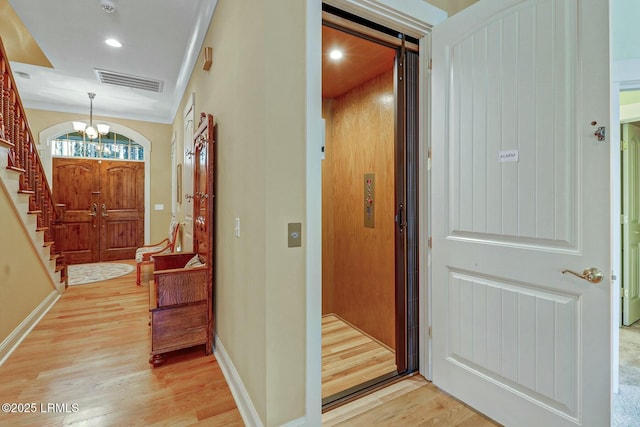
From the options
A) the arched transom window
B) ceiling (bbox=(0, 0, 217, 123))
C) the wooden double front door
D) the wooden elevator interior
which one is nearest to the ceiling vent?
ceiling (bbox=(0, 0, 217, 123))

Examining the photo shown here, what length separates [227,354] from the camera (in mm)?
2100

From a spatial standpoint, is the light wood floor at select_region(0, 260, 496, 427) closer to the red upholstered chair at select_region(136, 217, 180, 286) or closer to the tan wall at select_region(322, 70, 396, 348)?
the tan wall at select_region(322, 70, 396, 348)

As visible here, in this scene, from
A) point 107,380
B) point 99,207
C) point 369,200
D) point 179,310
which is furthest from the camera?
point 99,207

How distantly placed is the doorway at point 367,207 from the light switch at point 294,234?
88cm

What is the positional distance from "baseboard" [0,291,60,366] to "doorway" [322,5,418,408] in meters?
2.49

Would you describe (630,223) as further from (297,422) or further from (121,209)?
(121,209)

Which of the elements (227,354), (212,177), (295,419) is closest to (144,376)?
(227,354)

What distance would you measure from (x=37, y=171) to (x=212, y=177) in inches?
111

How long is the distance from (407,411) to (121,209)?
6.39 metres

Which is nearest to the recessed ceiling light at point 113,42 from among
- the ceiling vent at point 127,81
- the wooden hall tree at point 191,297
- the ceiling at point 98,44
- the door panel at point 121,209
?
the ceiling at point 98,44

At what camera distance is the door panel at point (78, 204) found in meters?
5.60

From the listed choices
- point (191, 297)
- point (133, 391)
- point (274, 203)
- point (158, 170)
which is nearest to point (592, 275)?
point (274, 203)

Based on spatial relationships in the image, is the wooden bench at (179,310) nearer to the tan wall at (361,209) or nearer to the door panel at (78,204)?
the tan wall at (361,209)

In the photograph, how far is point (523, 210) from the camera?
4.87 ft
